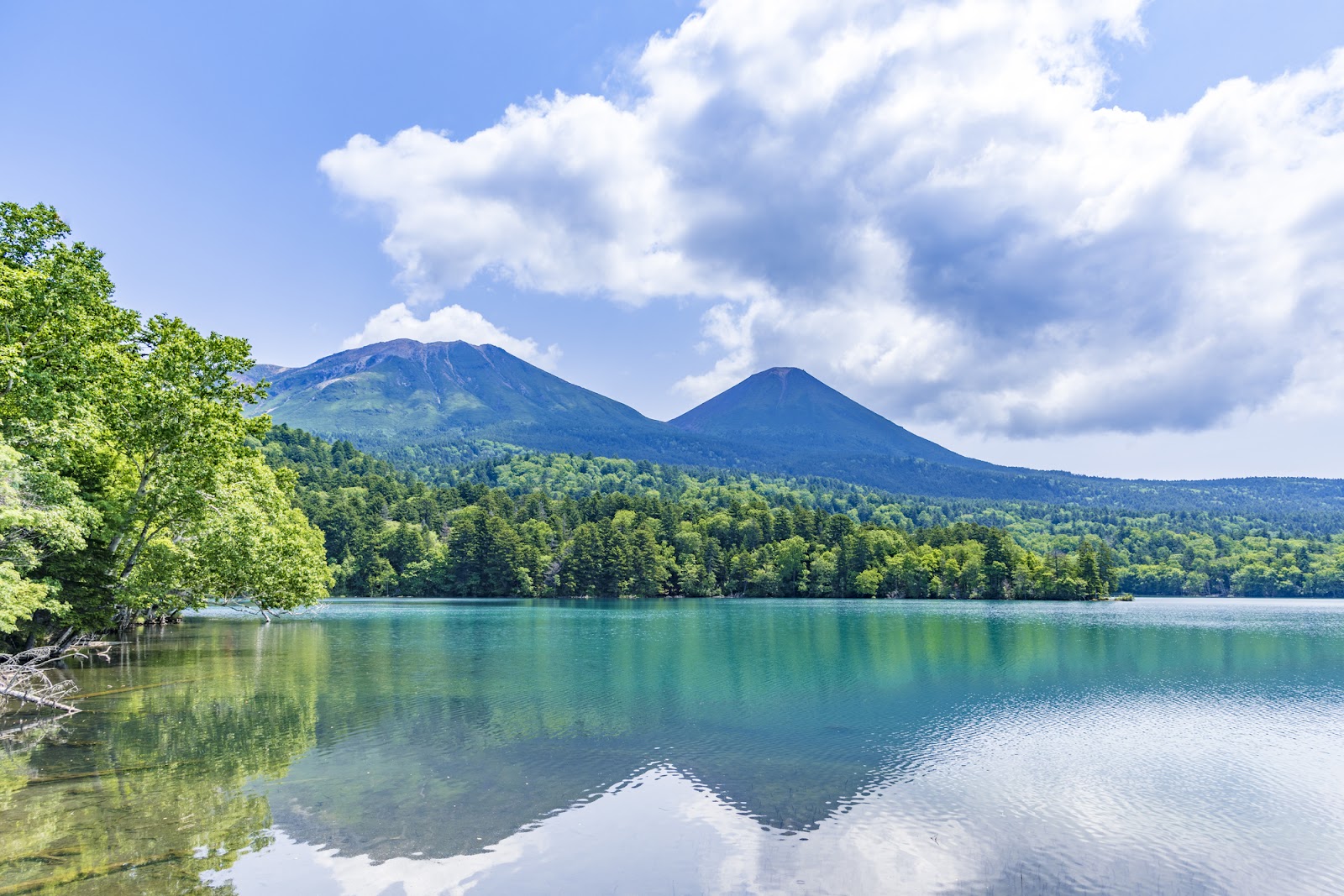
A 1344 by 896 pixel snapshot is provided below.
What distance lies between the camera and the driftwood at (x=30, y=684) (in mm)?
22920

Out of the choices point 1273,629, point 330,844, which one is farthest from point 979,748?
point 1273,629

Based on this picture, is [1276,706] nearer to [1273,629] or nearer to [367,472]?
[1273,629]

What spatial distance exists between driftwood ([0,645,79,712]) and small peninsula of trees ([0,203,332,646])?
125 centimetres

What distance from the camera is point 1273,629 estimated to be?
6762 cm

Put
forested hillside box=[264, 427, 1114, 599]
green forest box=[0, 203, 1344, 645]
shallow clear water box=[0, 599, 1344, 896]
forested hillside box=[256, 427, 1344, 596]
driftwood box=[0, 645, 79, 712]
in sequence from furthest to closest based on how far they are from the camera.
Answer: forested hillside box=[256, 427, 1344, 596], forested hillside box=[264, 427, 1114, 599], green forest box=[0, 203, 1344, 645], driftwood box=[0, 645, 79, 712], shallow clear water box=[0, 599, 1344, 896]

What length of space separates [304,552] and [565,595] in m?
77.8

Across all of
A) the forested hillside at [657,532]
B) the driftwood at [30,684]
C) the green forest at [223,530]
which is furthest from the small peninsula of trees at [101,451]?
the forested hillside at [657,532]

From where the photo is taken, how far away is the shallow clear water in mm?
13328

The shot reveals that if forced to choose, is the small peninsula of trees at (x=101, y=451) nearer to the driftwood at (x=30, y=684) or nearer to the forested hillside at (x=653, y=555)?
the driftwood at (x=30, y=684)

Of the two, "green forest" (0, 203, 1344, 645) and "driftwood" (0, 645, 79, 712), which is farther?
"green forest" (0, 203, 1344, 645)

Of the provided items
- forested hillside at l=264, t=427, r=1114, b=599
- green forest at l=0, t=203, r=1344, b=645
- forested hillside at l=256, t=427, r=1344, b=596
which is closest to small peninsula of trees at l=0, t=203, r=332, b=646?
green forest at l=0, t=203, r=1344, b=645

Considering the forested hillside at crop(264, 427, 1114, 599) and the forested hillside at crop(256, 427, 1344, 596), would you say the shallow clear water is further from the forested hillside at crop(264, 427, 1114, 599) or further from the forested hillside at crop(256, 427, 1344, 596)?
the forested hillside at crop(256, 427, 1344, 596)

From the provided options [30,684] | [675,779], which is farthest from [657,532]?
[675,779]

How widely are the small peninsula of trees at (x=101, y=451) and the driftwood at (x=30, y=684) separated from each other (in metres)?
1.25
